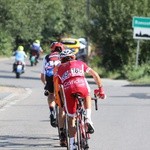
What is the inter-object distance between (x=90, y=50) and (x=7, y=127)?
25017mm

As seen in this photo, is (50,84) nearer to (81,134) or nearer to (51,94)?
(51,94)

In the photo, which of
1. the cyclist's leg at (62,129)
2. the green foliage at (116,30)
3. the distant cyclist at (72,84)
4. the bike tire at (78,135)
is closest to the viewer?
the bike tire at (78,135)

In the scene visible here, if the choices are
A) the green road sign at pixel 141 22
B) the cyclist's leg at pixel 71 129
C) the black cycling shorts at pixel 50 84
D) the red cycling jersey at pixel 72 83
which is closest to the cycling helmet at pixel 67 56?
the red cycling jersey at pixel 72 83

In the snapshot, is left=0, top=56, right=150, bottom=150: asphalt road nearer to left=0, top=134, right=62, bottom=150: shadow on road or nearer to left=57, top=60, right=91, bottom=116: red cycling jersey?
left=0, top=134, right=62, bottom=150: shadow on road

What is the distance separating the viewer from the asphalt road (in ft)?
34.8

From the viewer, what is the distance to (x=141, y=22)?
Result: 2966 centimetres

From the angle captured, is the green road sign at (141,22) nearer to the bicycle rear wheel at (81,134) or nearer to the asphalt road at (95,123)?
the asphalt road at (95,123)

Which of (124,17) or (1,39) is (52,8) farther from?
(124,17)

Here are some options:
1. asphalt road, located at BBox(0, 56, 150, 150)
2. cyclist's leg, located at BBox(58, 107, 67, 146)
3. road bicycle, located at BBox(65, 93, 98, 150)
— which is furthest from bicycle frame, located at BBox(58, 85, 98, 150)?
asphalt road, located at BBox(0, 56, 150, 150)

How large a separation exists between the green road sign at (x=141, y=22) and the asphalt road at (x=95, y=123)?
7.98 meters

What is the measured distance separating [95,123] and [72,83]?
456cm

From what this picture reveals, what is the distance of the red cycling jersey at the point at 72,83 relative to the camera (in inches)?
351

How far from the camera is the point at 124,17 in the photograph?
31.1m

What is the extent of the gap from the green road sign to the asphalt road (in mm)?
7982
